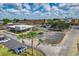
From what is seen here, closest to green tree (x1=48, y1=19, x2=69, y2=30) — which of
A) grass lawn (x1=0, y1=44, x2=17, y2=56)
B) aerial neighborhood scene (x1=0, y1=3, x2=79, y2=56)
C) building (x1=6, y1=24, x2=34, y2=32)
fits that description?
aerial neighborhood scene (x1=0, y1=3, x2=79, y2=56)

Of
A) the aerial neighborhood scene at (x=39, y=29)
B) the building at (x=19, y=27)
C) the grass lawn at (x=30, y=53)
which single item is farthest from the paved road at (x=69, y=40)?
the building at (x=19, y=27)

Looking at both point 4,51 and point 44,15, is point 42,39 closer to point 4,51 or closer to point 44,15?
point 44,15

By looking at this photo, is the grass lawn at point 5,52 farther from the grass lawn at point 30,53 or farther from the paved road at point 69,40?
the paved road at point 69,40

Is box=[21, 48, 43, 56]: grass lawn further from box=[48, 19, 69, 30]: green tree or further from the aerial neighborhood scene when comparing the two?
box=[48, 19, 69, 30]: green tree

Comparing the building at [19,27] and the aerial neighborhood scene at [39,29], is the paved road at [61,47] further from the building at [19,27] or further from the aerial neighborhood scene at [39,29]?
the building at [19,27]

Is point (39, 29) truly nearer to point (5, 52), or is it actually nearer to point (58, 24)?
point (58, 24)

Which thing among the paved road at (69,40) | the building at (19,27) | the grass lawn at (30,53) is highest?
the building at (19,27)

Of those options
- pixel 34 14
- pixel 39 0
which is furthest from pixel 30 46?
pixel 39 0

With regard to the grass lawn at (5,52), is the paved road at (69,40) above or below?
above
